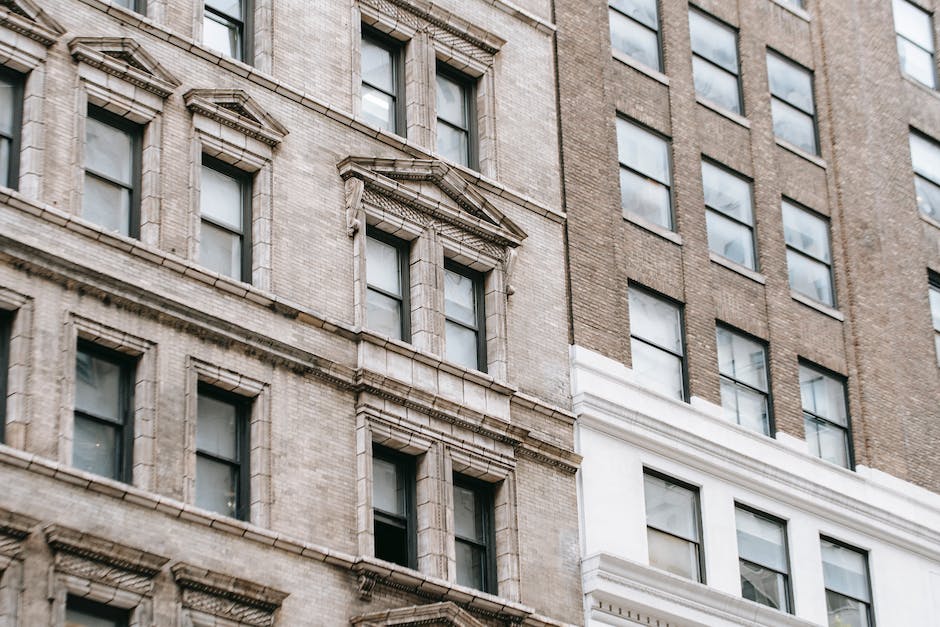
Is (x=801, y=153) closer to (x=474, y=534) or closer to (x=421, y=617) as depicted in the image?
(x=474, y=534)

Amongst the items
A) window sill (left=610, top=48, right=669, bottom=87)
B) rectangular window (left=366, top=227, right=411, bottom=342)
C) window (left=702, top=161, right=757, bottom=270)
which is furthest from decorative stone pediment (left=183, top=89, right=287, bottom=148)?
window (left=702, top=161, right=757, bottom=270)

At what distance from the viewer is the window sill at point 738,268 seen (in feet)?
135

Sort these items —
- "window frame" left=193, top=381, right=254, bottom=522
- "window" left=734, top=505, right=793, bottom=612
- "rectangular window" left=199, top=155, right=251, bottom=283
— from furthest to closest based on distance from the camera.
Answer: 1. "window" left=734, top=505, right=793, bottom=612
2. "rectangular window" left=199, top=155, right=251, bottom=283
3. "window frame" left=193, top=381, right=254, bottom=522

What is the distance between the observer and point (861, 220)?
44.7 meters

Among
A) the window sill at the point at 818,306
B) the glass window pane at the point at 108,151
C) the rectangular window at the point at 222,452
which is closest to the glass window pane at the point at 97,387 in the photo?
the rectangular window at the point at 222,452

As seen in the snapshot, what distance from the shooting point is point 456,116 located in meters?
38.2

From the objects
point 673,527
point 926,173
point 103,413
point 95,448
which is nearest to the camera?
point 95,448

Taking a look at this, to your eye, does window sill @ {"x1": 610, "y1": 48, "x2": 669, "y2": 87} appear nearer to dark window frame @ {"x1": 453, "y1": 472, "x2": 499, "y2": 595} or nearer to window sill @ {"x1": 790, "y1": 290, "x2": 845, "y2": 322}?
window sill @ {"x1": 790, "y1": 290, "x2": 845, "y2": 322}

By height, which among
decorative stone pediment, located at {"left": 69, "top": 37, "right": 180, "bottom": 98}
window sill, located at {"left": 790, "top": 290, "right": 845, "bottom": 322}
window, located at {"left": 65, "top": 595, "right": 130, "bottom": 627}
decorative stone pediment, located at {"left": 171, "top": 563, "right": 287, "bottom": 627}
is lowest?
window, located at {"left": 65, "top": 595, "right": 130, "bottom": 627}

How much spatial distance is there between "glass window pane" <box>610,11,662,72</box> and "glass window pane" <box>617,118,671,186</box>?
1.71m

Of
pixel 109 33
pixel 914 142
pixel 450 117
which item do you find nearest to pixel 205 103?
pixel 109 33

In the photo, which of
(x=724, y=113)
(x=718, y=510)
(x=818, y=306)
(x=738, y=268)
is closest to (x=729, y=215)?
(x=738, y=268)

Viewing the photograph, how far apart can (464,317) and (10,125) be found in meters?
8.79

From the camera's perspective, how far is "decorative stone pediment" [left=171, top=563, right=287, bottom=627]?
1155 inches
